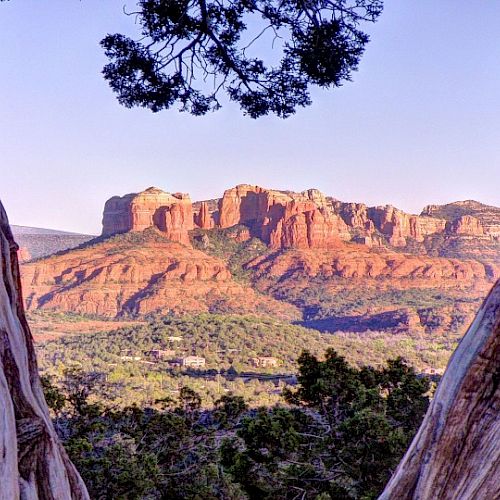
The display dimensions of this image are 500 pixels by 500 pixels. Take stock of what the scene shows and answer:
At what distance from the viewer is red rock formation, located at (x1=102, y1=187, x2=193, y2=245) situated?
7169 cm

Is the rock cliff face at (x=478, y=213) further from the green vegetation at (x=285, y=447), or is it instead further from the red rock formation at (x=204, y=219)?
the green vegetation at (x=285, y=447)

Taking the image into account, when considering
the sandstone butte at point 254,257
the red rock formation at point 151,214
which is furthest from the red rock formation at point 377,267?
the red rock formation at point 151,214

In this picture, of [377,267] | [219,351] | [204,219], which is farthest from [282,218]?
[219,351]

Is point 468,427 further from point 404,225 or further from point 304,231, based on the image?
point 404,225

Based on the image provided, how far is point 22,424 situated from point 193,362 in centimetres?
3668

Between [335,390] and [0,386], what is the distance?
5615mm

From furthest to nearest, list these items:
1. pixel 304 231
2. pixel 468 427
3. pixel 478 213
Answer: pixel 304 231, pixel 478 213, pixel 468 427

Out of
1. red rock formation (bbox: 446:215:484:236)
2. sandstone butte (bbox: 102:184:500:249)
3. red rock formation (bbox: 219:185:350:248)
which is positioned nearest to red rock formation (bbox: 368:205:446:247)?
sandstone butte (bbox: 102:184:500:249)

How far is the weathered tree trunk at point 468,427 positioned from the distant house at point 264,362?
35.7 meters

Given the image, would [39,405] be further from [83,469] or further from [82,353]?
[82,353]

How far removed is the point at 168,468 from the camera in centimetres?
788

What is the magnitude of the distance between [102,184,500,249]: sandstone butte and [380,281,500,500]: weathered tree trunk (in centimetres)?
6985

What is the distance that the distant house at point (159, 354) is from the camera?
128 ft

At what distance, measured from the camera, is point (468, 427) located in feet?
4.85
